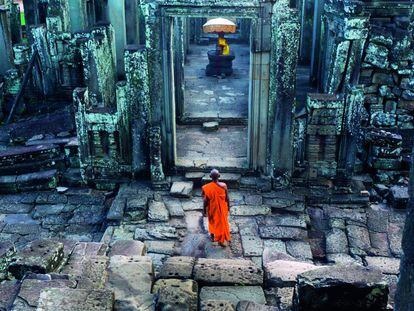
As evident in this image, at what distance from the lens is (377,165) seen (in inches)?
372

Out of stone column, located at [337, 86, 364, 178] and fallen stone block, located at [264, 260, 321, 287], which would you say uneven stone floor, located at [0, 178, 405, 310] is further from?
stone column, located at [337, 86, 364, 178]

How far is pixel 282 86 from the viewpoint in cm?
834

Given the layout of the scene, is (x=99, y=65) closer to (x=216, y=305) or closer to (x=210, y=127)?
(x=210, y=127)

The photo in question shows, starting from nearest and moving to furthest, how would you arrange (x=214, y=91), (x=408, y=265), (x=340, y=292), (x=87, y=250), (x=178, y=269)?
1. (x=408, y=265)
2. (x=340, y=292)
3. (x=178, y=269)
4. (x=87, y=250)
5. (x=214, y=91)

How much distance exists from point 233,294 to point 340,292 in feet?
4.05

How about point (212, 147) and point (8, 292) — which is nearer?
point (8, 292)

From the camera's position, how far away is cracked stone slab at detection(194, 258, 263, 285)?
5.40 metres

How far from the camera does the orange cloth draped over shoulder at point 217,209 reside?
7188mm

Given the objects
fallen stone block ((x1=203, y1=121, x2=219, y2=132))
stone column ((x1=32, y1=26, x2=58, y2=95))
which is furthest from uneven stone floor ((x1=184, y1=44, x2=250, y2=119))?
stone column ((x1=32, y1=26, x2=58, y2=95))

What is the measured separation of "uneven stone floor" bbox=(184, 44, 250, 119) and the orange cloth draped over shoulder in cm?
418

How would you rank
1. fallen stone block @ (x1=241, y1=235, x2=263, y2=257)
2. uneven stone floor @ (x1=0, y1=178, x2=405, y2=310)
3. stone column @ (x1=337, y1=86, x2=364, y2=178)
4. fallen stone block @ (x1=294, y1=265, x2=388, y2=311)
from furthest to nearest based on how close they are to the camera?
1. stone column @ (x1=337, y1=86, x2=364, y2=178)
2. fallen stone block @ (x1=241, y1=235, x2=263, y2=257)
3. uneven stone floor @ (x1=0, y1=178, x2=405, y2=310)
4. fallen stone block @ (x1=294, y1=265, x2=388, y2=311)

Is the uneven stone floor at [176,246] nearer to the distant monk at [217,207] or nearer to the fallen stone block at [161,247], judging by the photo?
the fallen stone block at [161,247]

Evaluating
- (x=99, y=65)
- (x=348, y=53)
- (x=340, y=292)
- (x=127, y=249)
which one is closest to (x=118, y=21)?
(x=99, y=65)

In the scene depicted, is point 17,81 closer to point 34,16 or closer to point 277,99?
point 34,16
